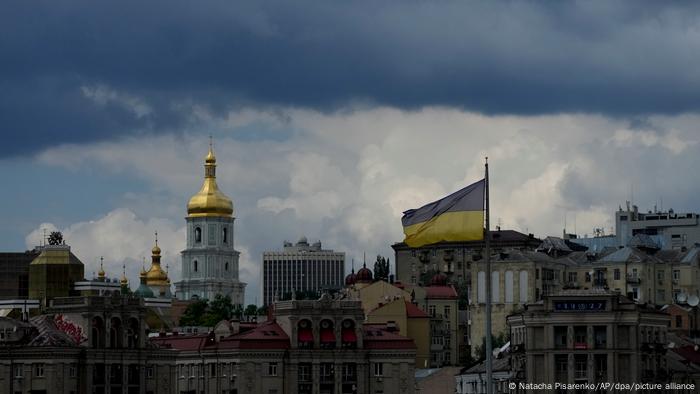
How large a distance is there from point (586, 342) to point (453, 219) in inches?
2579

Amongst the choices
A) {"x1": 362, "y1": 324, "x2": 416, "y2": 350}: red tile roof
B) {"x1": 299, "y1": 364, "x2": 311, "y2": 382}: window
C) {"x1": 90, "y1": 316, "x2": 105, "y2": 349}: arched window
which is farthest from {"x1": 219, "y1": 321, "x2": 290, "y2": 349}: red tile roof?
{"x1": 90, "y1": 316, "x2": 105, "y2": 349}: arched window

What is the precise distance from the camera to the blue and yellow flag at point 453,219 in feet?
295

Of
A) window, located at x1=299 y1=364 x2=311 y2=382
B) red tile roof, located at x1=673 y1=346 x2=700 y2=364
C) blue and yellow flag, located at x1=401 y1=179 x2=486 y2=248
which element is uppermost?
blue and yellow flag, located at x1=401 y1=179 x2=486 y2=248

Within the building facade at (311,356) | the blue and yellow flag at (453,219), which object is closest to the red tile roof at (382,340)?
the building facade at (311,356)

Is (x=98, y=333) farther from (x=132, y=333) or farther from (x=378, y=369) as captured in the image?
(x=378, y=369)

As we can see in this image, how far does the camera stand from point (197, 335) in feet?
633

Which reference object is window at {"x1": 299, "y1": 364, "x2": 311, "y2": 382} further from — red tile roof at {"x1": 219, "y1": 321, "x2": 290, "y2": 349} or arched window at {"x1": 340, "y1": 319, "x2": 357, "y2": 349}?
arched window at {"x1": 340, "y1": 319, "x2": 357, "y2": 349}

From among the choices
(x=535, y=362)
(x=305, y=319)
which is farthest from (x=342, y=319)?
(x=535, y=362)

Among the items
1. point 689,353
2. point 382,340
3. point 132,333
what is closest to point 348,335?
point 382,340

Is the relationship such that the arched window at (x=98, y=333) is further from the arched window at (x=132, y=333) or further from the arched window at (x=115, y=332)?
the arched window at (x=132, y=333)

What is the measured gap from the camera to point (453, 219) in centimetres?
9050

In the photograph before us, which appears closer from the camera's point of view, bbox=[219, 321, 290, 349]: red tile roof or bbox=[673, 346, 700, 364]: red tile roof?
bbox=[673, 346, 700, 364]: red tile roof

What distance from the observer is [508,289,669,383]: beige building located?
15338 cm

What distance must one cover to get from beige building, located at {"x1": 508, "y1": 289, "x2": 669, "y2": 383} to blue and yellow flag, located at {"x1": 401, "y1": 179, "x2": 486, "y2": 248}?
6363 cm
